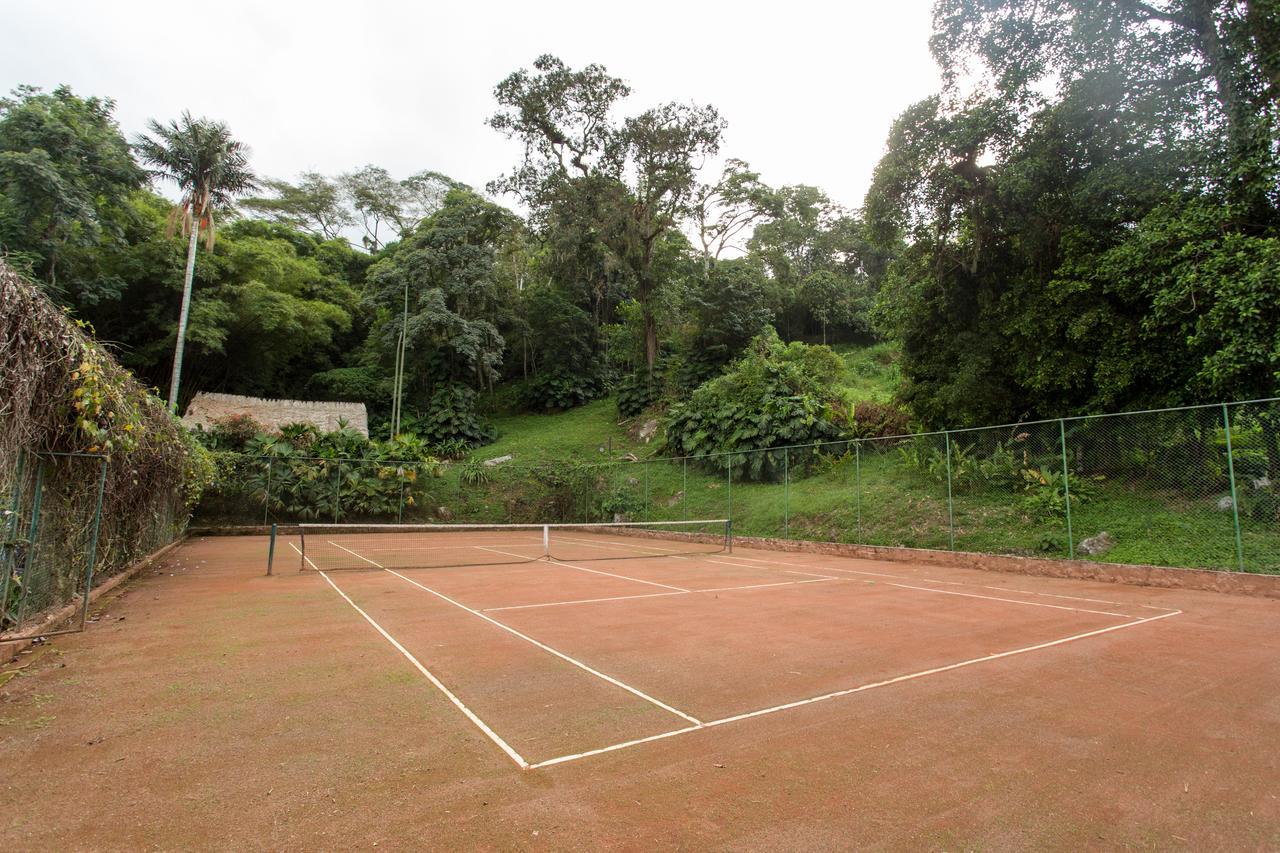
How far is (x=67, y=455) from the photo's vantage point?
598 cm

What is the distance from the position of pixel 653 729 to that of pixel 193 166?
33.6 meters

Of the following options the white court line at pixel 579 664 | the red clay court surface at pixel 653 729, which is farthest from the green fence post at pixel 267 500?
the white court line at pixel 579 664

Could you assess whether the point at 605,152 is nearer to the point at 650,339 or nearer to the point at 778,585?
the point at 650,339

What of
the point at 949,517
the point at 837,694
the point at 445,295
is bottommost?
the point at 837,694

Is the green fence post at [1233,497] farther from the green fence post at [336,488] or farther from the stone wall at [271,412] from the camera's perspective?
the stone wall at [271,412]

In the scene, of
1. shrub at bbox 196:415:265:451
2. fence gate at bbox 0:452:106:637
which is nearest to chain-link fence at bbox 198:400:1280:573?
shrub at bbox 196:415:265:451

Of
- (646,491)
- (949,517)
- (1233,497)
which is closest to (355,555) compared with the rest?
(646,491)

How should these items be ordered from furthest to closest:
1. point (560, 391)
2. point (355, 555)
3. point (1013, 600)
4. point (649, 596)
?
1. point (560, 391)
2. point (355, 555)
3. point (649, 596)
4. point (1013, 600)

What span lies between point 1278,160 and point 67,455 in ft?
58.9

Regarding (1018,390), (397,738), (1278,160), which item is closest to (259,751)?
(397,738)

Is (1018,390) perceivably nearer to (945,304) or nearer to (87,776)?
(945,304)

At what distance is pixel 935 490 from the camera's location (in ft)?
52.5

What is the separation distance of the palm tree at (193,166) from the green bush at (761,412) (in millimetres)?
21995

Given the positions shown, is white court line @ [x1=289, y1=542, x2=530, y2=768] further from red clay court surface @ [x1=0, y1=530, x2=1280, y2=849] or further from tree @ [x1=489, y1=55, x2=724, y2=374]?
tree @ [x1=489, y1=55, x2=724, y2=374]
